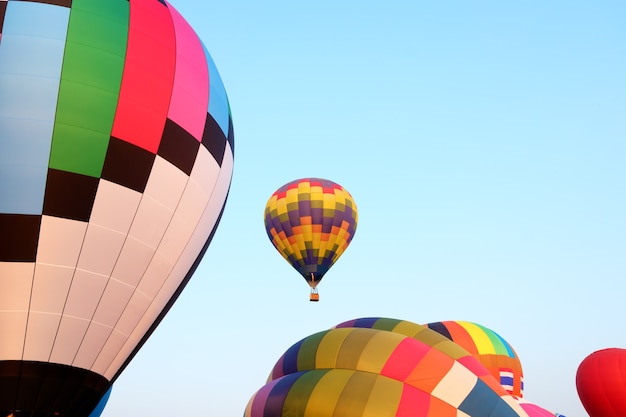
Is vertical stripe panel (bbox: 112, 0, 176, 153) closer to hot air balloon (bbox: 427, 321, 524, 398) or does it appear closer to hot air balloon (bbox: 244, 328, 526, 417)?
hot air balloon (bbox: 244, 328, 526, 417)

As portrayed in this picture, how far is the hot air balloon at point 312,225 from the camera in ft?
75.9

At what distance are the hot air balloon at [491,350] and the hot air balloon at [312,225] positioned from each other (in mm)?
7612

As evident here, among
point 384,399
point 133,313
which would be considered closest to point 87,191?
point 133,313

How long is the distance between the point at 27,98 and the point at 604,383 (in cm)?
1679

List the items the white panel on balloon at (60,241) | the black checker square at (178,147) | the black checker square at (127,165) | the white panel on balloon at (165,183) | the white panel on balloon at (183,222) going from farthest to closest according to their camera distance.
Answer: the white panel on balloon at (183,222) → the black checker square at (178,147) → the white panel on balloon at (165,183) → the black checker square at (127,165) → the white panel on balloon at (60,241)

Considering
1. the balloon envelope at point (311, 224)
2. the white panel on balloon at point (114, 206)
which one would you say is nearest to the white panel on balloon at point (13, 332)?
the white panel on balloon at point (114, 206)

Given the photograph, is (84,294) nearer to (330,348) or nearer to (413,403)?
(330,348)

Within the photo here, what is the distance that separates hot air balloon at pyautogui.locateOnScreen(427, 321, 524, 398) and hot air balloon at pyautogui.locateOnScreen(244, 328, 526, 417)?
7.26 metres

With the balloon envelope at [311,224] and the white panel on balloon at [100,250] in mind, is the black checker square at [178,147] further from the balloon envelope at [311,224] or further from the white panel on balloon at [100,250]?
the balloon envelope at [311,224]

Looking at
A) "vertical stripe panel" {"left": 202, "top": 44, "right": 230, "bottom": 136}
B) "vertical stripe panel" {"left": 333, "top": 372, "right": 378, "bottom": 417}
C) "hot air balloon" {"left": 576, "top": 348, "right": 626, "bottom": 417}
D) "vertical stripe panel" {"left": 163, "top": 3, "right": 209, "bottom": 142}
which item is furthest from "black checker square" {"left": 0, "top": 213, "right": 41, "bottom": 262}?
"hot air balloon" {"left": 576, "top": 348, "right": 626, "bottom": 417}

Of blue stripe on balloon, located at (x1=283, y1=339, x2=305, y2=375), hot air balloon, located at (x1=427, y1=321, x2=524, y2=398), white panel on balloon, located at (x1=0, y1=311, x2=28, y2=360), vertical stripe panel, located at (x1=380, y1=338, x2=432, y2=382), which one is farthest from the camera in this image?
hot air balloon, located at (x1=427, y1=321, x2=524, y2=398)

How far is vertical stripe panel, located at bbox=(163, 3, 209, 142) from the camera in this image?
27.8 feet

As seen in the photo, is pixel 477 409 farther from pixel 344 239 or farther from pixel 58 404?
pixel 344 239

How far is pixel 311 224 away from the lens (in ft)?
75.5
